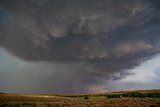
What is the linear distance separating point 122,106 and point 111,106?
2.23 meters

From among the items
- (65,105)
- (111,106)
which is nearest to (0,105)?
(65,105)

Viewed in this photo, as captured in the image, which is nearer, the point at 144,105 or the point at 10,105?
the point at 10,105

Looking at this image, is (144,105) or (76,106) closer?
(76,106)

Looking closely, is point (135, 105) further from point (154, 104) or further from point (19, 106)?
point (19, 106)

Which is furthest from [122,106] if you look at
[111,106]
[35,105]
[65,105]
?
[35,105]

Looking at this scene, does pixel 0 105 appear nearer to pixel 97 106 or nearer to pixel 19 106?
pixel 19 106

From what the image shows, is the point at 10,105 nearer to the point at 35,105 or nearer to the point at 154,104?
the point at 35,105

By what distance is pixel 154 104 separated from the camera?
51.0 meters

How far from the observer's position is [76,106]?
47.0m

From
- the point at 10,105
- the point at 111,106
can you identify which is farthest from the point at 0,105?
the point at 111,106

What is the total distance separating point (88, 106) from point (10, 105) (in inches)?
578

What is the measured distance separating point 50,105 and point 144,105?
1878 centimetres

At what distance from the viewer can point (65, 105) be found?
48.2 meters

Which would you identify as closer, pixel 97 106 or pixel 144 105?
pixel 97 106
